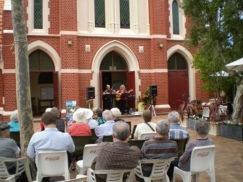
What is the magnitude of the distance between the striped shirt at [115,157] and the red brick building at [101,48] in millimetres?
12247

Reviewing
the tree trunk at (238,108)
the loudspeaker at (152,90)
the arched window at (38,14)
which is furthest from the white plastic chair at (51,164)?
the arched window at (38,14)

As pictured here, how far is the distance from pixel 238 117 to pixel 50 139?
7.06 metres

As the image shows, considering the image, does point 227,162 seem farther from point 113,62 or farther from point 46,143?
point 113,62

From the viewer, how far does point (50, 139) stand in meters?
4.05

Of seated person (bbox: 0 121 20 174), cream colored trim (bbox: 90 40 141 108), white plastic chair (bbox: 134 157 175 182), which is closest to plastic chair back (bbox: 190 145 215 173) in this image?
white plastic chair (bbox: 134 157 175 182)

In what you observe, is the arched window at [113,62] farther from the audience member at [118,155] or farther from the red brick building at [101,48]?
the audience member at [118,155]

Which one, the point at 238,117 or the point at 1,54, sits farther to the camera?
the point at 1,54

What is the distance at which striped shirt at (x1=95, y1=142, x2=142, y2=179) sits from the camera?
3439 mm

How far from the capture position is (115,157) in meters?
3.44

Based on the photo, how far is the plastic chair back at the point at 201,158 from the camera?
13.5ft

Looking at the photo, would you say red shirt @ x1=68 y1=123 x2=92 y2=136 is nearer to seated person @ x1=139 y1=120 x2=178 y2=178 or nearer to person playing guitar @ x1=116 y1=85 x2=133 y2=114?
seated person @ x1=139 y1=120 x2=178 y2=178

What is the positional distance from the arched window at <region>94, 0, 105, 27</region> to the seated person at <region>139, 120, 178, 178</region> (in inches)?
528

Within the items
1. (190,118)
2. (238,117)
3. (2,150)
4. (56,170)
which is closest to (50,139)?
(56,170)

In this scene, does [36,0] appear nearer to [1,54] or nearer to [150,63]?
[1,54]
